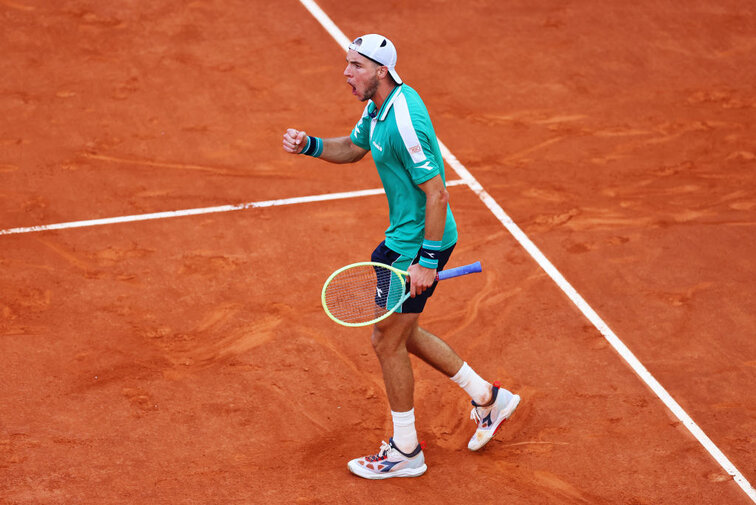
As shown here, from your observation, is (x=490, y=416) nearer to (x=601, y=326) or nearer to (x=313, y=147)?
(x=601, y=326)

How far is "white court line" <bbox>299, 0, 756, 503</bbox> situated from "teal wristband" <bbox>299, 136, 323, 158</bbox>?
2659 millimetres

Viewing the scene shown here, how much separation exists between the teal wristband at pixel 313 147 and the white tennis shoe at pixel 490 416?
1811mm

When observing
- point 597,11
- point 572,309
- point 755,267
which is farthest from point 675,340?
point 597,11

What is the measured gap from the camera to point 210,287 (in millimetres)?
7195

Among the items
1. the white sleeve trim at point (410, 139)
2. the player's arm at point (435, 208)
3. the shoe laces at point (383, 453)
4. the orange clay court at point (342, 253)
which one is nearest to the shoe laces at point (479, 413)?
the orange clay court at point (342, 253)

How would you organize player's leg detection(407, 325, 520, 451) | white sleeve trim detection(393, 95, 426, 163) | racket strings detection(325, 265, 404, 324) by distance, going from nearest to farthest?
white sleeve trim detection(393, 95, 426, 163) < racket strings detection(325, 265, 404, 324) < player's leg detection(407, 325, 520, 451)

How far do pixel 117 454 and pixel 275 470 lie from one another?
37.7 inches

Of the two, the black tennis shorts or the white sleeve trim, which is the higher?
the white sleeve trim

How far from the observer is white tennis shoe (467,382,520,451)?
A: 574cm

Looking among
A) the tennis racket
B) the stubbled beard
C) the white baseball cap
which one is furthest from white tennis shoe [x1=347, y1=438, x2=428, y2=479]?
the white baseball cap

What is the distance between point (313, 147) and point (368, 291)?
1.02m

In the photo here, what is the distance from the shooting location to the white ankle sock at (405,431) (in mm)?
5449

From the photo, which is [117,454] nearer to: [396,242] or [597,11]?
[396,242]

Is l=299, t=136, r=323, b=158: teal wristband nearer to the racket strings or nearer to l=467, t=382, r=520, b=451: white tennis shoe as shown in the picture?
the racket strings
